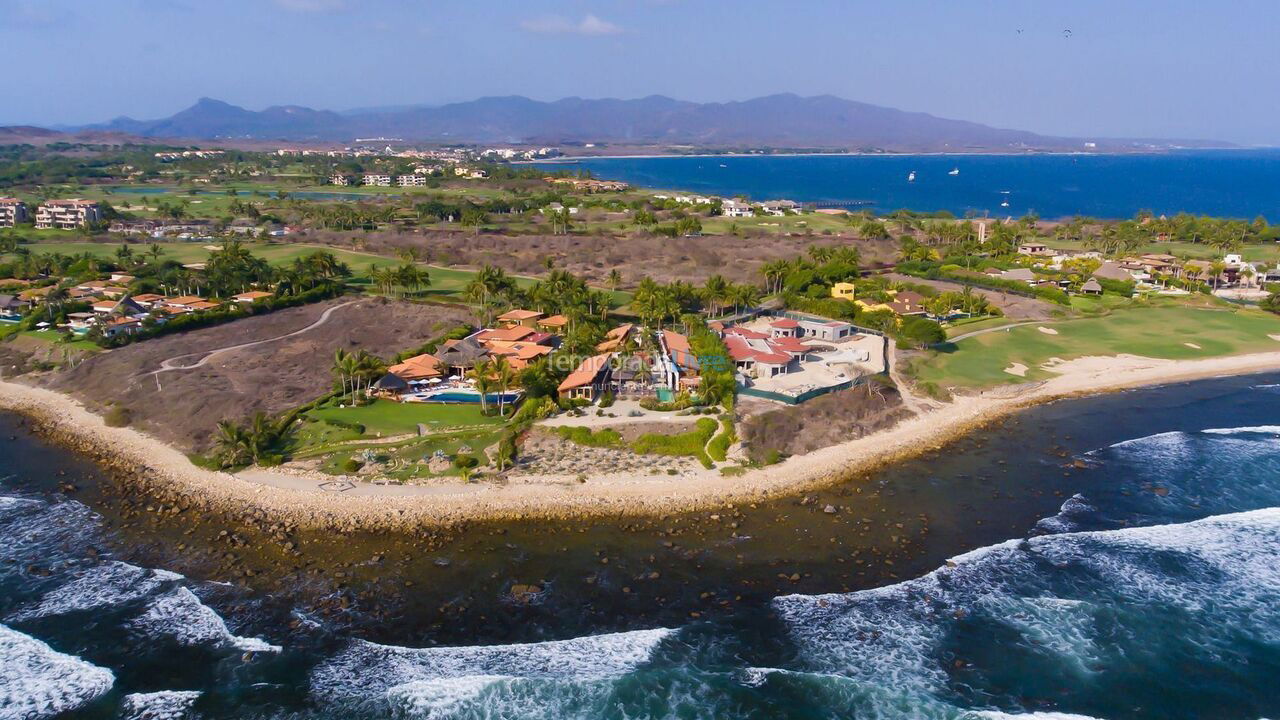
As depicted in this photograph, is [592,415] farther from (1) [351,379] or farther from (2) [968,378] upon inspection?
(2) [968,378]

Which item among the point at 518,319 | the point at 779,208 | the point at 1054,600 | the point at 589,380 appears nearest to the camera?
the point at 1054,600

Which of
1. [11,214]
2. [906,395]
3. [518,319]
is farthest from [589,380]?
[11,214]


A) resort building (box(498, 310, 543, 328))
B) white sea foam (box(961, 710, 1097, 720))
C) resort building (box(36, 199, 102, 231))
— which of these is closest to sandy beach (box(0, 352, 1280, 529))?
white sea foam (box(961, 710, 1097, 720))

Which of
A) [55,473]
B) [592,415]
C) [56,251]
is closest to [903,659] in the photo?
[592,415]

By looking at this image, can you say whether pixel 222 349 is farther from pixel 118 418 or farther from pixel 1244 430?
pixel 1244 430

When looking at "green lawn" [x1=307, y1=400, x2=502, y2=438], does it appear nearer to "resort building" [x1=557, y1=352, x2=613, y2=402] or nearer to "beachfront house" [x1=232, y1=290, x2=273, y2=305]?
"resort building" [x1=557, y1=352, x2=613, y2=402]

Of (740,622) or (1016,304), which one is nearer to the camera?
(740,622)
